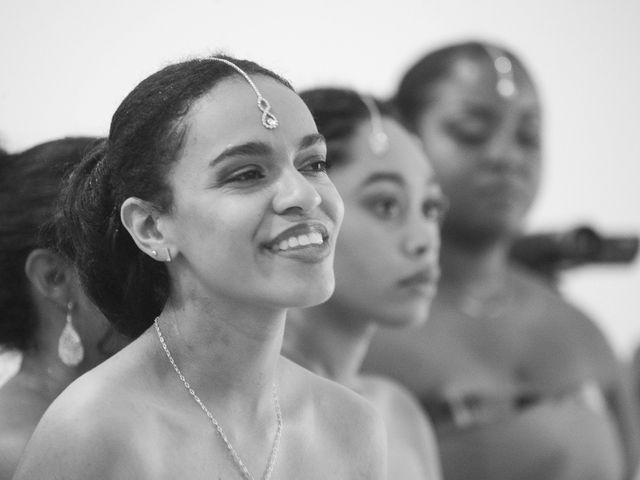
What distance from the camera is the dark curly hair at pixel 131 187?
39.0 inches

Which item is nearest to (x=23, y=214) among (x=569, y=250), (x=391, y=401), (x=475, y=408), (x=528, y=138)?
(x=391, y=401)

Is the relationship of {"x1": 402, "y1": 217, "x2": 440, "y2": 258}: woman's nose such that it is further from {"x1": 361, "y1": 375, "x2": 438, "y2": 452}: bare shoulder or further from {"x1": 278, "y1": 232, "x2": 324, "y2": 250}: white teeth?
{"x1": 278, "y1": 232, "x2": 324, "y2": 250}: white teeth

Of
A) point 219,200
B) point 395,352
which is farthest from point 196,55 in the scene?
point 395,352

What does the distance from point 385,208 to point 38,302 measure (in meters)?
0.47

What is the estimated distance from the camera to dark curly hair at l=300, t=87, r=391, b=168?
1.54 m

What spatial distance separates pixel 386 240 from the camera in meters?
1.50

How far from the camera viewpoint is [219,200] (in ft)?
3.18

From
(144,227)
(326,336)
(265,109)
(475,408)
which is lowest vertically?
(475,408)

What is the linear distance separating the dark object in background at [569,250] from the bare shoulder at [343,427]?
3.55 feet

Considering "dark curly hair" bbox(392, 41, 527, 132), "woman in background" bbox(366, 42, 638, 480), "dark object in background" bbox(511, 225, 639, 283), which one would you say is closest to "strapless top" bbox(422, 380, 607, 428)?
"woman in background" bbox(366, 42, 638, 480)

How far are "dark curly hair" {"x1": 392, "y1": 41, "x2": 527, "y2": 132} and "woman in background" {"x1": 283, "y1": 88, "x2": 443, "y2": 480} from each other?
1.42 ft

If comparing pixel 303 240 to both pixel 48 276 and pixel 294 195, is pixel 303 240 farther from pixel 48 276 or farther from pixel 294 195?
pixel 48 276

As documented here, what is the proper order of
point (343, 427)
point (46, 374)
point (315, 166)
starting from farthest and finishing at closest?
point (46, 374) < point (343, 427) < point (315, 166)

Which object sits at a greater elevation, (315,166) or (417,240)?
(315,166)
